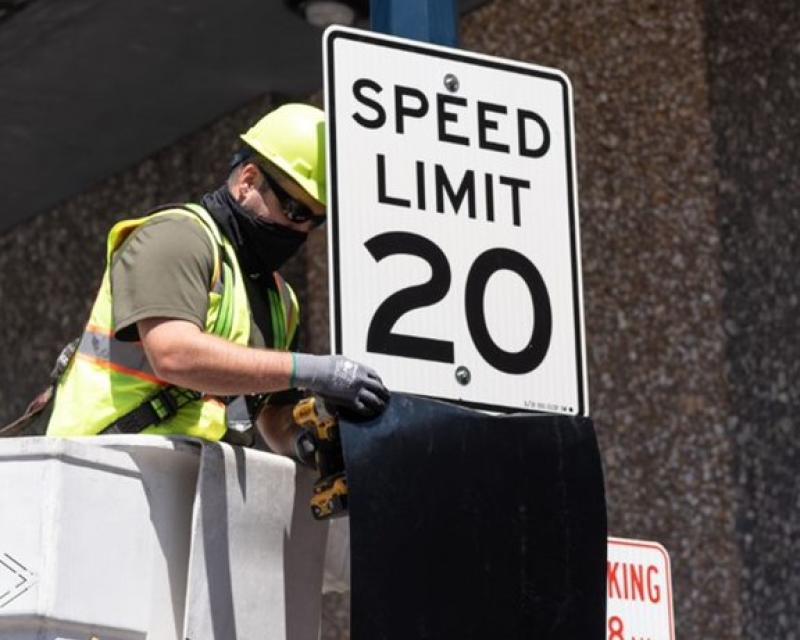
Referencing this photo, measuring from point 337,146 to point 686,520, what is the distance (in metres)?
3.44

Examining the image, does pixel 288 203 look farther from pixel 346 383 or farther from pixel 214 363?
pixel 346 383

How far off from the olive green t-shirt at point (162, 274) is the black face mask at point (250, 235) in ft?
0.56

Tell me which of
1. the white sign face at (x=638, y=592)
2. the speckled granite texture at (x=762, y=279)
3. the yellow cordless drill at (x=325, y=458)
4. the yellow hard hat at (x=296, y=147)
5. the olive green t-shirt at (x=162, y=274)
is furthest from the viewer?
the speckled granite texture at (x=762, y=279)

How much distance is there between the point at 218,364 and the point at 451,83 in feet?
2.56

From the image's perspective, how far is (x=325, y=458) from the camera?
4.30 meters

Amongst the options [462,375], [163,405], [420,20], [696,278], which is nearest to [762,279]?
[696,278]

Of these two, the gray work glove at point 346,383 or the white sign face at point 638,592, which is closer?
the gray work glove at point 346,383

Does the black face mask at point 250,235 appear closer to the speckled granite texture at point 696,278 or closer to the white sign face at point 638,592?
the white sign face at point 638,592

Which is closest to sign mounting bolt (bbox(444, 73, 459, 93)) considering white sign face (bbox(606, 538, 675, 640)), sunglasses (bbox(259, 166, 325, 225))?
sunglasses (bbox(259, 166, 325, 225))

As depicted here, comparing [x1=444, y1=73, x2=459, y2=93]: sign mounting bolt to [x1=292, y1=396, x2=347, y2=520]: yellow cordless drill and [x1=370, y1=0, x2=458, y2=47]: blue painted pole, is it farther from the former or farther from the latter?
[x1=292, y1=396, x2=347, y2=520]: yellow cordless drill

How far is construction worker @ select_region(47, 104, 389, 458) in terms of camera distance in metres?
4.26

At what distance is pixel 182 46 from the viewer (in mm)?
8672

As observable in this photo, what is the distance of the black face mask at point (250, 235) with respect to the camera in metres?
4.63

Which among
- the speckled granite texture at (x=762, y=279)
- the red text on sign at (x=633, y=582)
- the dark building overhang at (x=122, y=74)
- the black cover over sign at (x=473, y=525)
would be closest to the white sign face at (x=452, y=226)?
the black cover over sign at (x=473, y=525)
